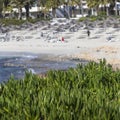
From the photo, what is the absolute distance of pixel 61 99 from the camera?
8.60m

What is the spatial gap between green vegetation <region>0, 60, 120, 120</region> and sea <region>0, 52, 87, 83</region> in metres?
17.0

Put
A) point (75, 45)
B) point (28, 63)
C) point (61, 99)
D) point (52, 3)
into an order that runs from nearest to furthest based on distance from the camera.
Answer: point (61, 99)
point (28, 63)
point (75, 45)
point (52, 3)

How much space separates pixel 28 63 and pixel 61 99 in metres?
27.3

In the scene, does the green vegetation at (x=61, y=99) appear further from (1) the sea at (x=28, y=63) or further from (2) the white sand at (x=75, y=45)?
(2) the white sand at (x=75, y=45)

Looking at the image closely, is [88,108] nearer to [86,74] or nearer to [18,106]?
[18,106]

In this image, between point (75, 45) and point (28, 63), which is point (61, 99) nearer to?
point (28, 63)

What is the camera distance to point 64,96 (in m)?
8.75

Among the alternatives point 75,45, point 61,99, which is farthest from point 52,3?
point 61,99

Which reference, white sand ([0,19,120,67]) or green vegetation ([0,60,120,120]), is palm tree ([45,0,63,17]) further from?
green vegetation ([0,60,120,120])

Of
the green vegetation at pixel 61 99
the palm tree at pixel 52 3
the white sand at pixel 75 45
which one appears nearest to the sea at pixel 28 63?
the white sand at pixel 75 45

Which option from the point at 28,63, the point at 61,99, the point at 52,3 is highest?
the point at 52,3

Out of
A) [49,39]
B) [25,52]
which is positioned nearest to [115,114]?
[25,52]

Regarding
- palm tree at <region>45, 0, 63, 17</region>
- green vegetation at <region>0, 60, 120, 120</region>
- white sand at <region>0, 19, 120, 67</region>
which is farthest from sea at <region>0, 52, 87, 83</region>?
palm tree at <region>45, 0, 63, 17</region>

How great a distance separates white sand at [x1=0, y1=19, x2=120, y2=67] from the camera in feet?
129
